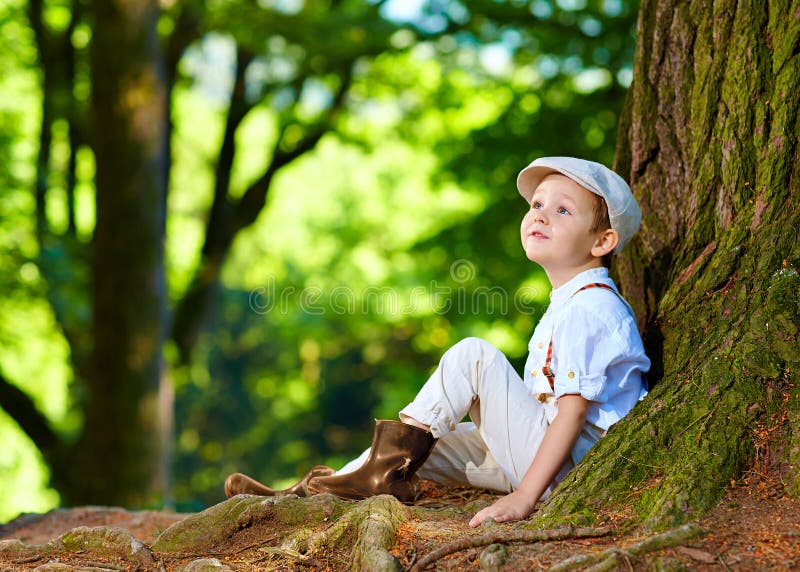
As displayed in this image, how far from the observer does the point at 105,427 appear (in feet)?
25.6

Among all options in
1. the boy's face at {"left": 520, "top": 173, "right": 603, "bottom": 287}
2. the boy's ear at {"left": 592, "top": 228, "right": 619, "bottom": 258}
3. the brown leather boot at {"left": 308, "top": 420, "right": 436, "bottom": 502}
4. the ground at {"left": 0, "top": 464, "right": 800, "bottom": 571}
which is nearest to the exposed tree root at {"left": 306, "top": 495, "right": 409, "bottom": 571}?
the ground at {"left": 0, "top": 464, "right": 800, "bottom": 571}

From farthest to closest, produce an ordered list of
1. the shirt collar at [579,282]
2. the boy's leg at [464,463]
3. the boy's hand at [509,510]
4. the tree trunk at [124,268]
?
the tree trunk at [124,268] < the boy's leg at [464,463] < the shirt collar at [579,282] < the boy's hand at [509,510]

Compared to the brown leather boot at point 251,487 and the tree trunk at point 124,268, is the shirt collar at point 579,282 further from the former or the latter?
the tree trunk at point 124,268

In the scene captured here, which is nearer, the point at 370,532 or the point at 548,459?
the point at 370,532

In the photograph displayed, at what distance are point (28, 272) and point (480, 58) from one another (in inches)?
234

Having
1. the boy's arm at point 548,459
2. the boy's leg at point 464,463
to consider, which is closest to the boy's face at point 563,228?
the boy's arm at point 548,459

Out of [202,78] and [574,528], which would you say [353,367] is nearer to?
[202,78]

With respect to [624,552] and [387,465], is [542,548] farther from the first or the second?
[387,465]

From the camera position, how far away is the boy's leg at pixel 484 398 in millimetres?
3100

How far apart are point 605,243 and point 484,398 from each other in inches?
30.3

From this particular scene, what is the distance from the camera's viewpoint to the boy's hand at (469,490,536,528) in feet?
9.09

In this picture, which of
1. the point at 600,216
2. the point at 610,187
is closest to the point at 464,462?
the point at 600,216

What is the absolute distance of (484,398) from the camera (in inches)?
123

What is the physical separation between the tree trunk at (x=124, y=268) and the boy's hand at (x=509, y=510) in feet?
18.5
